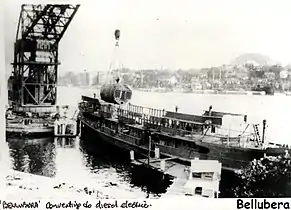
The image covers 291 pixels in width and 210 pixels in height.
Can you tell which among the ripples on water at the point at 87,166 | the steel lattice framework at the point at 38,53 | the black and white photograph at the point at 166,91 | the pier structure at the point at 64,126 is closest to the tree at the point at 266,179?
the black and white photograph at the point at 166,91

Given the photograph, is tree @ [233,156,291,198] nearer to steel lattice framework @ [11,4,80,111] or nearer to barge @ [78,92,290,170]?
barge @ [78,92,290,170]

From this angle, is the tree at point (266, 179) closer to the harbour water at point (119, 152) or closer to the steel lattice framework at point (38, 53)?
the harbour water at point (119, 152)

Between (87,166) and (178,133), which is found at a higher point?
(178,133)

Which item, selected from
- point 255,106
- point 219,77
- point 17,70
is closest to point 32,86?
point 17,70

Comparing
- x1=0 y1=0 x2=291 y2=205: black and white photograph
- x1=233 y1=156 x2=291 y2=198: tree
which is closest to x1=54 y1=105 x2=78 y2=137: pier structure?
x1=0 y1=0 x2=291 y2=205: black and white photograph

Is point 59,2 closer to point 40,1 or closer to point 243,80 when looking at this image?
point 40,1

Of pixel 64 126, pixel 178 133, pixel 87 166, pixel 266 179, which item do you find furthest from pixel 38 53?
pixel 266 179

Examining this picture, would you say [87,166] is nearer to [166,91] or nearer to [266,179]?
[166,91]
